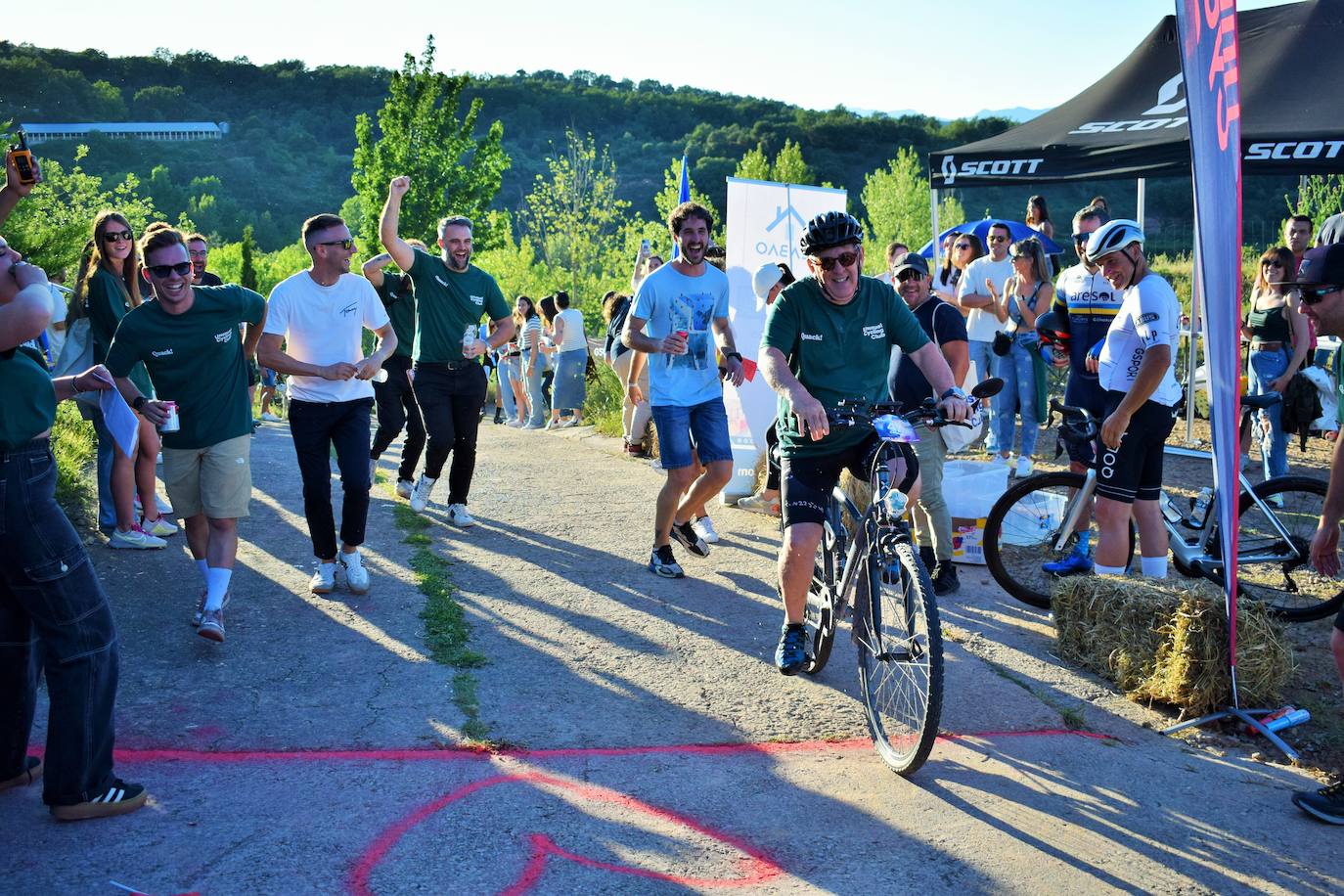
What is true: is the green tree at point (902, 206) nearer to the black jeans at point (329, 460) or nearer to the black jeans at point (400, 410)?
the black jeans at point (400, 410)

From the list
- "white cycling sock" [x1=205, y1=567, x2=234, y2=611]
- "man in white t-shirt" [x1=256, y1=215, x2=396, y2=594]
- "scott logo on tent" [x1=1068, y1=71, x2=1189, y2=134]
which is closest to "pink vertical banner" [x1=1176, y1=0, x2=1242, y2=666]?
"man in white t-shirt" [x1=256, y1=215, x2=396, y2=594]

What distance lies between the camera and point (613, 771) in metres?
3.93

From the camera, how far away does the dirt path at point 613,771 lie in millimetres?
→ 3219

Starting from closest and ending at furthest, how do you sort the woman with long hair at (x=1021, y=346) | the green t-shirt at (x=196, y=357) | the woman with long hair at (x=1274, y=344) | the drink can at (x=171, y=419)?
1. the drink can at (x=171, y=419)
2. the green t-shirt at (x=196, y=357)
3. the woman with long hair at (x=1274, y=344)
4. the woman with long hair at (x=1021, y=346)

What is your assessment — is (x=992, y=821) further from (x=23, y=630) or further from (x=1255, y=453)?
(x=1255, y=453)

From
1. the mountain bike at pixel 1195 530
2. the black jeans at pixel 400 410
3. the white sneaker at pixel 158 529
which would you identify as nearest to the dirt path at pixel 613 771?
the mountain bike at pixel 1195 530

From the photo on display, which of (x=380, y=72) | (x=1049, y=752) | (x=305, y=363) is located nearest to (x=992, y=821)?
(x=1049, y=752)

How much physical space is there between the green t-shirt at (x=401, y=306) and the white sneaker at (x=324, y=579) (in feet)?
9.15

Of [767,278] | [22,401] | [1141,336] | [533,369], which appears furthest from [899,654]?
[533,369]

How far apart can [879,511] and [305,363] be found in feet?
10.8

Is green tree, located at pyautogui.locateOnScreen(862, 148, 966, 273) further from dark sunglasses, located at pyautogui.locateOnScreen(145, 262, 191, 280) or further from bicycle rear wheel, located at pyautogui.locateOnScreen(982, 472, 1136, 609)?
dark sunglasses, located at pyautogui.locateOnScreen(145, 262, 191, 280)

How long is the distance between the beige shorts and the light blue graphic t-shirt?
234cm

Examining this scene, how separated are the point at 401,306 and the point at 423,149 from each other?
107 feet

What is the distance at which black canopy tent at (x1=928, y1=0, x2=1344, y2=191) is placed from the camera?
8.99 metres
